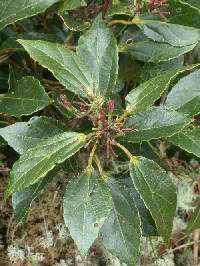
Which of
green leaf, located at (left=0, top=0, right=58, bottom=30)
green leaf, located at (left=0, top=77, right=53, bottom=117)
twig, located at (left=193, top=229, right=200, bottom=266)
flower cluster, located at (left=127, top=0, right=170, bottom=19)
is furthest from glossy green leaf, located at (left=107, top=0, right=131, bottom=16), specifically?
twig, located at (left=193, top=229, right=200, bottom=266)

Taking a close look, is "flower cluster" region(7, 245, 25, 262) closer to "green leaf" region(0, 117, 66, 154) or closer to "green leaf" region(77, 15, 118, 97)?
"green leaf" region(0, 117, 66, 154)

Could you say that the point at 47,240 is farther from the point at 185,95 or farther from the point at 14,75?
the point at 185,95

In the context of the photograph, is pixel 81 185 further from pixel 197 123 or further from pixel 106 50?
pixel 197 123

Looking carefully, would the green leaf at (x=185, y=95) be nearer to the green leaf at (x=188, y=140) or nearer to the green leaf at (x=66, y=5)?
the green leaf at (x=188, y=140)

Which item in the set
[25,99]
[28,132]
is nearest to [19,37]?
[25,99]

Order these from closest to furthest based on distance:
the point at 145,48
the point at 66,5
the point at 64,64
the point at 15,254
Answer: the point at 64,64 → the point at 66,5 → the point at 145,48 → the point at 15,254

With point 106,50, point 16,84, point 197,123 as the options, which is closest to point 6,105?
point 16,84

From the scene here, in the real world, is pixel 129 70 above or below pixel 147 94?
below
